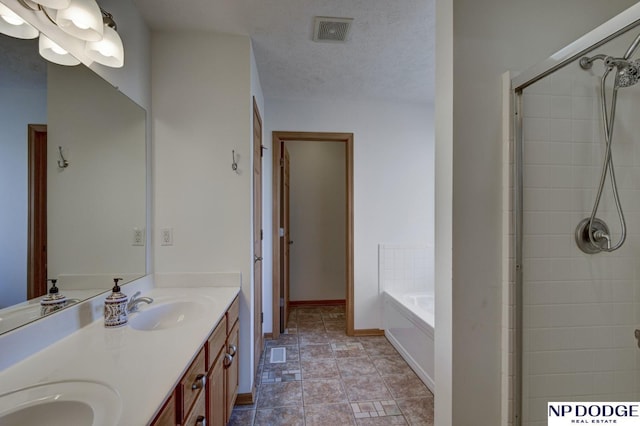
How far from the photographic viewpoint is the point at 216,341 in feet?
4.53

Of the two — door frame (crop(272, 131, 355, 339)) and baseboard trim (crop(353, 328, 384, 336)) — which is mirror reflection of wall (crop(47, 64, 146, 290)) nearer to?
door frame (crop(272, 131, 355, 339))

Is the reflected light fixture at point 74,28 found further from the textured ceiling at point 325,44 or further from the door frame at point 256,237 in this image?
the door frame at point 256,237

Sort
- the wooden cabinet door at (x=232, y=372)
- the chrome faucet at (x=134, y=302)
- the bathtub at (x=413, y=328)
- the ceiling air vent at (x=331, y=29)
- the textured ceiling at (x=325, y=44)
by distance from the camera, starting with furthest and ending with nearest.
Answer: the bathtub at (x=413, y=328) < the ceiling air vent at (x=331, y=29) < the textured ceiling at (x=325, y=44) < the wooden cabinet door at (x=232, y=372) < the chrome faucet at (x=134, y=302)

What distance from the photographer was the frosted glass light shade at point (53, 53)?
108 cm

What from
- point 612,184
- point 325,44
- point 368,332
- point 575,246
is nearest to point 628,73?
point 612,184

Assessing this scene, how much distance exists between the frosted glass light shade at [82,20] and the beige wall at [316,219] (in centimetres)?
301

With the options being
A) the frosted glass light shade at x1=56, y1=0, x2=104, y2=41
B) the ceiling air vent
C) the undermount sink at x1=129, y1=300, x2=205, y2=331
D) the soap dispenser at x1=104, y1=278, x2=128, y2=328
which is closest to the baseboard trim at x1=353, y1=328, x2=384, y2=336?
the undermount sink at x1=129, y1=300, x2=205, y2=331

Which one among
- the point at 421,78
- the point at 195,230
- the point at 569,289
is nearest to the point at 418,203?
the point at 421,78

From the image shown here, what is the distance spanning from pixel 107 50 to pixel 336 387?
96.6 inches

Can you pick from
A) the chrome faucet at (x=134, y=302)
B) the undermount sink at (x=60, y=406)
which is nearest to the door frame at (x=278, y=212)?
the chrome faucet at (x=134, y=302)

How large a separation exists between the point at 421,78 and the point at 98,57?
7.66 ft

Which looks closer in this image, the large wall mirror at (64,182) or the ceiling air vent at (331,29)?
the large wall mirror at (64,182)

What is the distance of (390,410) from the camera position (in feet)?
6.29

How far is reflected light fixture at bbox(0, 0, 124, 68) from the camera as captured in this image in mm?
987
